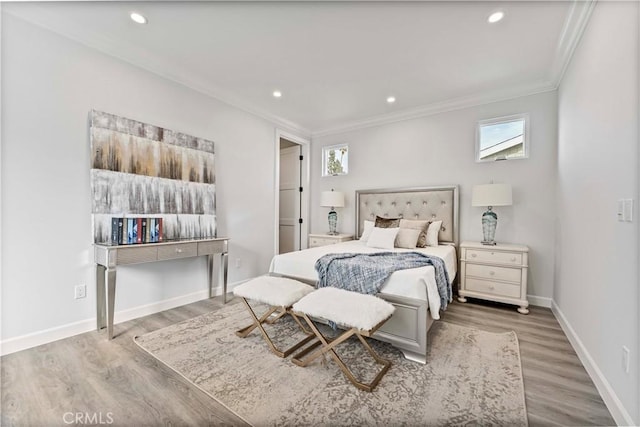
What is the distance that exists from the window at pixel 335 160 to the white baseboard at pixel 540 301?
319cm

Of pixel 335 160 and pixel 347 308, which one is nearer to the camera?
pixel 347 308

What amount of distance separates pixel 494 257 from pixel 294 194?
11.4 feet

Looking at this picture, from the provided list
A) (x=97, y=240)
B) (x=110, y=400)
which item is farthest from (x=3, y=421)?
(x=97, y=240)

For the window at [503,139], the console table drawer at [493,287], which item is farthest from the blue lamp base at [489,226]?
the window at [503,139]

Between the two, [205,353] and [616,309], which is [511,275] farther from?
[205,353]

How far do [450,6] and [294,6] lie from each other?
3.93 ft

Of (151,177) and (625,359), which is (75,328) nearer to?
(151,177)

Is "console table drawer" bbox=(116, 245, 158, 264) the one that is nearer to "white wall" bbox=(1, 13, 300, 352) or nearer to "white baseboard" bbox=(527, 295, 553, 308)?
"white wall" bbox=(1, 13, 300, 352)

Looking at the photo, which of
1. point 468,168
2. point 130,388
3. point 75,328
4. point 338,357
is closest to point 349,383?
point 338,357

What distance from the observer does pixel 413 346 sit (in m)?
1.97

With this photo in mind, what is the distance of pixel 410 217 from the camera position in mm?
3988

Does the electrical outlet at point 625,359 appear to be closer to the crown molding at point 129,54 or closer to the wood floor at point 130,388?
the wood floor at point 130,388

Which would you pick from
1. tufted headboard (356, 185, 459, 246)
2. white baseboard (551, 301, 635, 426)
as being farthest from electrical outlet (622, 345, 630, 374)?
tufted headboard (356, 185, 459, 246)

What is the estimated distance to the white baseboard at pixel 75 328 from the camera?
204 centimetres
